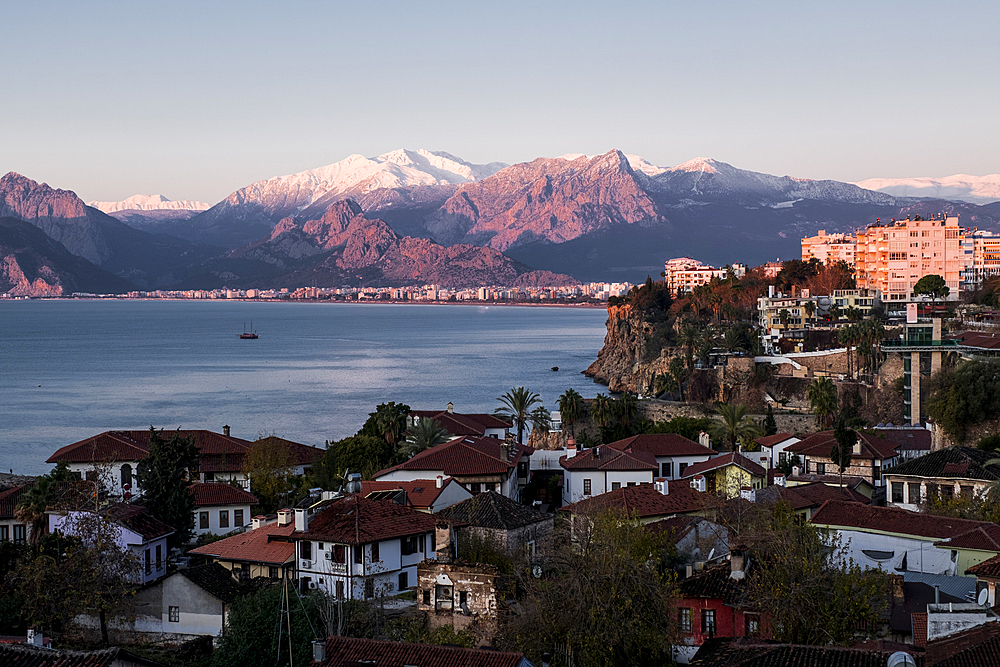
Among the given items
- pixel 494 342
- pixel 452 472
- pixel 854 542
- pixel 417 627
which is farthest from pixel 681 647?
pixel 494 342

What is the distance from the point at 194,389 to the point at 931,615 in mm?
97860

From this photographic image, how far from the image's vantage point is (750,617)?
21.6 m

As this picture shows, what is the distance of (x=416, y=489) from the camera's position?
36.4 metres

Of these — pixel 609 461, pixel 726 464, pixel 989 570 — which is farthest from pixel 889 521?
pixel 609 461

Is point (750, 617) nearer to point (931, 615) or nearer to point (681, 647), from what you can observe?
point (681, 647)

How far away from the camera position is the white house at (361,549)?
28156 millimetres

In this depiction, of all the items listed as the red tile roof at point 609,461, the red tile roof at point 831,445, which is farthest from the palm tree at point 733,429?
the red tile roof at point 609,461

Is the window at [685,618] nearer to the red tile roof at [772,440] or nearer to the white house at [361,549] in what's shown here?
the white house at [361,549]

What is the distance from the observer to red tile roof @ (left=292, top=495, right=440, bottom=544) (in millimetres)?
28578

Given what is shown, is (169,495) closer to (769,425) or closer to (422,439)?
(422,439)

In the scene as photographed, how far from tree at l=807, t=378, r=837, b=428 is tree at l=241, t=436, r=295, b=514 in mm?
27724

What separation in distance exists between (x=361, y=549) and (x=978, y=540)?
1501 centimetres

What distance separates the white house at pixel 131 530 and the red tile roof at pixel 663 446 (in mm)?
20447

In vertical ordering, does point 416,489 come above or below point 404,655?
below
